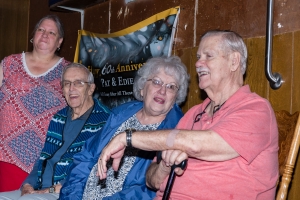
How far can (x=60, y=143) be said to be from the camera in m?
2.89

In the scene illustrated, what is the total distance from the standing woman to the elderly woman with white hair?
2.27 ft

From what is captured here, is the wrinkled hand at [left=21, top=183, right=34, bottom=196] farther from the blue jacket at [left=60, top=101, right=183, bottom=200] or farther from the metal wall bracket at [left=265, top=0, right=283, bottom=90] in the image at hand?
the metal wall bracket at [left=265, top=0, right=283, bottom=90]

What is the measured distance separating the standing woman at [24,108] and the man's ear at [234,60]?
1621mm

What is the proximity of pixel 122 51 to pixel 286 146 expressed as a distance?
1.78 meters

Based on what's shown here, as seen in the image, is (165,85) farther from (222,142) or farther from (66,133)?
(222,142)

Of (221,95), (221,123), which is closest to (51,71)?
(221,95)

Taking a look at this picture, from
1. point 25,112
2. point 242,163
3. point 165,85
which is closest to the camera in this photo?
point 242,163

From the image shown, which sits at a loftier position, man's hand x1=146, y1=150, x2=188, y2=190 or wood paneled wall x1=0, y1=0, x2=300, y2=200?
wood paneled wall x1=0, y1=0, x2=300, y2=200

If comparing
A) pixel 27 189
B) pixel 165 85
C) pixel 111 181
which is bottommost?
pixel 27 189

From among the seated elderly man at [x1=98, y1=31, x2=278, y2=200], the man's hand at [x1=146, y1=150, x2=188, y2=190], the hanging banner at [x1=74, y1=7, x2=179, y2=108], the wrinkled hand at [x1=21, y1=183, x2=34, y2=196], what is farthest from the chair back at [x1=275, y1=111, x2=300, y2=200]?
the wrinkled hand at [x1=21, y1=183, x2=34, y2=196]

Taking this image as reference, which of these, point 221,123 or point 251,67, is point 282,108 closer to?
point 251,67

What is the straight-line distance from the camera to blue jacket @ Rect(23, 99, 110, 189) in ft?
9.12

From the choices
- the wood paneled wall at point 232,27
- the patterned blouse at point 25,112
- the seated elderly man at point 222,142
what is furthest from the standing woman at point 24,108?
the seated elderly man at point 222,142

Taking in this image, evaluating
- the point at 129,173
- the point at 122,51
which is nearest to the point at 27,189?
the point at 129,173
